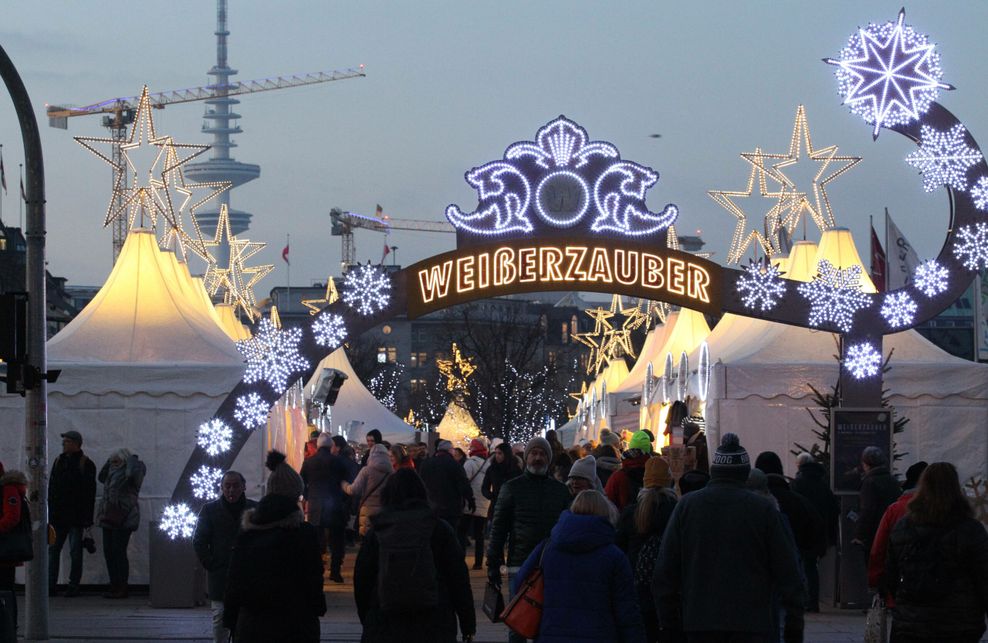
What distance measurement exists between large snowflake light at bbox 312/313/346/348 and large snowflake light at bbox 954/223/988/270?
648cm

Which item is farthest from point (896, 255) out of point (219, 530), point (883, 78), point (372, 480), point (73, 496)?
point (219, 530)

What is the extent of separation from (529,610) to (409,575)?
0.71 meters

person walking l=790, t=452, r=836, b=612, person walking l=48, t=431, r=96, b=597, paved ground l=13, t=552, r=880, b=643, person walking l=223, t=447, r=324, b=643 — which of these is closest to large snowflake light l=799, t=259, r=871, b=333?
person walking l=790, t=452, r=836, b=612

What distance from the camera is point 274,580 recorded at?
8.77 metres

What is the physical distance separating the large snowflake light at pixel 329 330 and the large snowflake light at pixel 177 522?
2253mm

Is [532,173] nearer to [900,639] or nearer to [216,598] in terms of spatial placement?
[216,598]

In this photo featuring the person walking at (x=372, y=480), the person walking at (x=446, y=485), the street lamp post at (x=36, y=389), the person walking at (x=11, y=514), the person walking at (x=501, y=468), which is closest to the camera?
the person walking at (x=11, y=514)

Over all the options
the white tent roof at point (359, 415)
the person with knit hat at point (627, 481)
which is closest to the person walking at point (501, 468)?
the person with knit hat at point (627, 481)

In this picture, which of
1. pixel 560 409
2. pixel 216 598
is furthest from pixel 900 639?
pixel 560 409

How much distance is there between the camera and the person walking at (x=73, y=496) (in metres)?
17.8

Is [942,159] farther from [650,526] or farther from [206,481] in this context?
[206,481]

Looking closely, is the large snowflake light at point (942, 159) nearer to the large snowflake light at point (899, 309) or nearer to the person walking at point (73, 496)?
the large snowflake light at point (899, 309)

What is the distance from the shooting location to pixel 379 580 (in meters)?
8.93

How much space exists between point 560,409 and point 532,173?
6759cm
